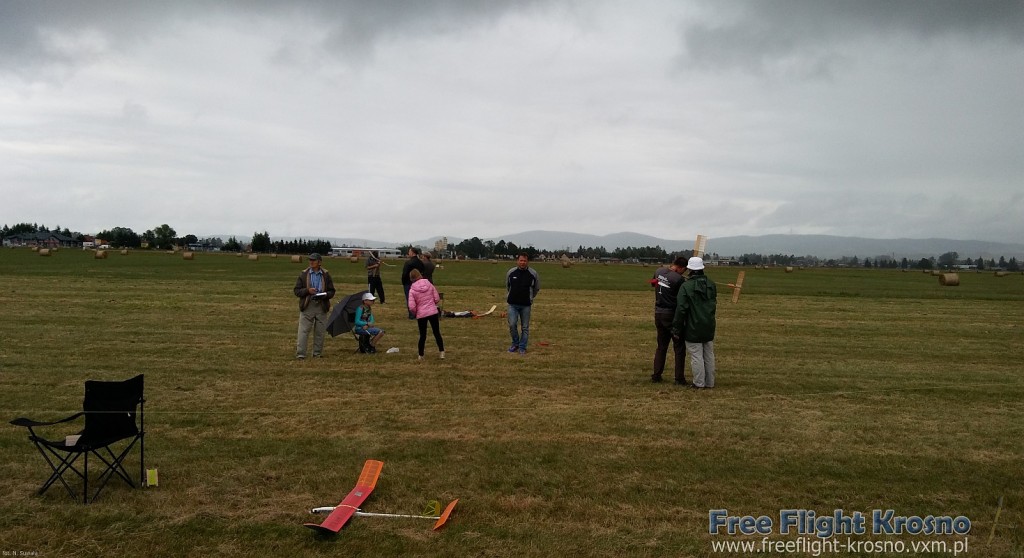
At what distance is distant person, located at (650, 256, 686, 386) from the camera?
1048 centimetres

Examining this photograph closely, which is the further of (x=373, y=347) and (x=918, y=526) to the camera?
(x=373, y=347)

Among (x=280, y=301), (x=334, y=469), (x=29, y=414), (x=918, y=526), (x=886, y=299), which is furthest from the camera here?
(x=886, y=299)

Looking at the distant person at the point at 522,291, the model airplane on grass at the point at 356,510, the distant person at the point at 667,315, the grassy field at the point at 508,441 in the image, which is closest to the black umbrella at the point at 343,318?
the grassy field at the point at 508,441

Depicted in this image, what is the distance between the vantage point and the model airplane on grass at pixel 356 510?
5000 millimetres

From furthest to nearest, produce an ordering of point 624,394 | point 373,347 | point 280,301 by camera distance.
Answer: point 280,301
point 373,347
point 624,394

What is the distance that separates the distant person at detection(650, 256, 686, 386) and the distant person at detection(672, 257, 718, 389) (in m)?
0.22

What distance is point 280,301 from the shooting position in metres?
22.3

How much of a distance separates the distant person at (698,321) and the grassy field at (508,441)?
0.47 m

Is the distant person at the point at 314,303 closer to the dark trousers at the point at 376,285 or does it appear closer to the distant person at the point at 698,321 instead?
the distant person at the point at 698,321

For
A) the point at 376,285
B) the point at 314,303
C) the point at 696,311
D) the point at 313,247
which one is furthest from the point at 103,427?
the point at 313,247

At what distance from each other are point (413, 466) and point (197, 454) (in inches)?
88.9

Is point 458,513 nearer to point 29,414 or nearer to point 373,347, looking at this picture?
point 29,414

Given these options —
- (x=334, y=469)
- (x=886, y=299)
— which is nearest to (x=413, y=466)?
(x=334, y=469)

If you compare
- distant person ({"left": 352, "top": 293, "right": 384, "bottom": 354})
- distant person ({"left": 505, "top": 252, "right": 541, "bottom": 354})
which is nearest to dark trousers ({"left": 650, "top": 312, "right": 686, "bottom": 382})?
distant person ({"left": 505, "top": 252, "right": 541, "bottom": 354})
